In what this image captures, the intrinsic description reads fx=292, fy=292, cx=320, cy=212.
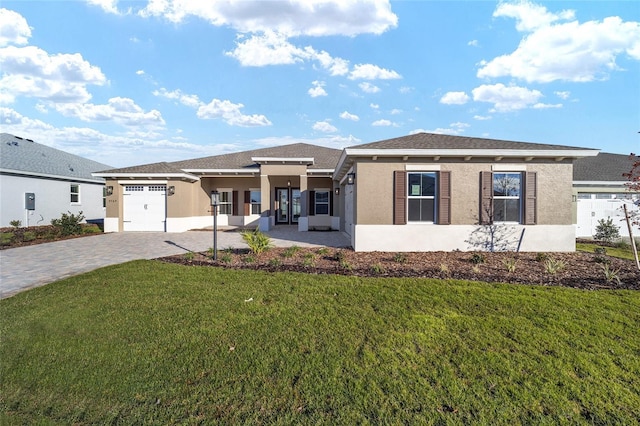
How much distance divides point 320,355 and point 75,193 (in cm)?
2366

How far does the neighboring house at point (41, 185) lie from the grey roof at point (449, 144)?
18.9 metres

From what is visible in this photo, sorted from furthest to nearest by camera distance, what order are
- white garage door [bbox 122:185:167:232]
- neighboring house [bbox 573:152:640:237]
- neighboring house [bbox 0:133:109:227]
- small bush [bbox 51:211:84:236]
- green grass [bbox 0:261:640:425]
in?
neighboring house [bbox 0:133:109:227] → white garage door [bbox 122:185:167:232] → neighboring house [bbox 573:152:640:237] → small bush [bbox 51:211:84:236] → green grass [bbox 0:261:640:425]

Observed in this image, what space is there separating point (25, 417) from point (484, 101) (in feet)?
64.6

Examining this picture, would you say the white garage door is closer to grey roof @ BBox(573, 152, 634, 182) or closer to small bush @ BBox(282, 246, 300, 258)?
small bush @ BBox(282, 246, 300, 258)

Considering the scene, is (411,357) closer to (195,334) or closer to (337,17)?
(195,334)

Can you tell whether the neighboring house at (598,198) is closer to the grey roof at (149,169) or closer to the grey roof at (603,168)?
the grey roof at (603,168)

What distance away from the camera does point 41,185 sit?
1730cm

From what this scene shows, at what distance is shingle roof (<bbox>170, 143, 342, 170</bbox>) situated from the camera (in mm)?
17281

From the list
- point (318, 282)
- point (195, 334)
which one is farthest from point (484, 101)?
point (195, 334)

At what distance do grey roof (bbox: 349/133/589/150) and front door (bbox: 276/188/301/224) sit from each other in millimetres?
9537

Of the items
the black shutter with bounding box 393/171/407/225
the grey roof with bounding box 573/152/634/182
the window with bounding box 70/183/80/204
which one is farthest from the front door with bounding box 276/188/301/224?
the grey roof with bounding box 573/152/634/182

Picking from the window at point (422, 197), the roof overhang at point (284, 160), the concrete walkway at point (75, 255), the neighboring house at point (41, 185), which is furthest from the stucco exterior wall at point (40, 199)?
the window at point (422, 197)

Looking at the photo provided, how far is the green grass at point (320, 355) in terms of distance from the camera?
8.34ft

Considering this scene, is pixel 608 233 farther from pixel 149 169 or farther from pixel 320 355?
pixel 149 169
